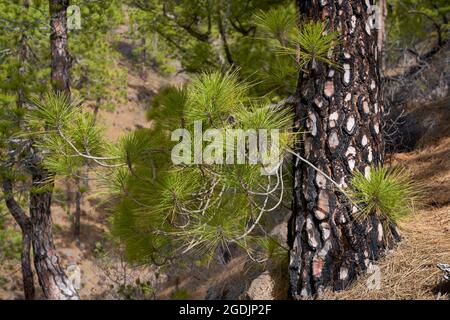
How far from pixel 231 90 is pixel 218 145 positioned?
13.0 inches

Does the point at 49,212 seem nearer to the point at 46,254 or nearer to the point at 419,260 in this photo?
the point at 46,254

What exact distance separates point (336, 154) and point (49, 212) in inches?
180

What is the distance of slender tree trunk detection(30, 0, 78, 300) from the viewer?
233 inches

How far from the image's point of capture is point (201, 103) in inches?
109

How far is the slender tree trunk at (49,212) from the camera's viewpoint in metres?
5.91

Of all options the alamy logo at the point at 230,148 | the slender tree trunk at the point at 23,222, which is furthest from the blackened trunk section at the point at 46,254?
the alamy logo at the point at 230,148

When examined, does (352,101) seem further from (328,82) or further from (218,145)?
(218,145)

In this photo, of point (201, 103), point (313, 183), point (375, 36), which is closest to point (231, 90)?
point (201, 103)

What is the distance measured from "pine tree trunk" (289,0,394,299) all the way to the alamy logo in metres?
0.35

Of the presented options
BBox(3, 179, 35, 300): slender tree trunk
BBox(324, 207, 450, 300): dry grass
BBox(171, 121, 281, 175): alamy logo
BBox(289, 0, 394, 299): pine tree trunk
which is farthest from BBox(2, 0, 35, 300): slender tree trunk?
BBox(324, 207, 450, 300): dry grass

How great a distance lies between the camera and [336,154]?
300cm

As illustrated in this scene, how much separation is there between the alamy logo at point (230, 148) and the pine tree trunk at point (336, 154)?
0.35 meters

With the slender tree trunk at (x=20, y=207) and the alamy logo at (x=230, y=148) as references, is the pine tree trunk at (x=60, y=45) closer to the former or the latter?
the slender tree trunk at (x=20, y=207)

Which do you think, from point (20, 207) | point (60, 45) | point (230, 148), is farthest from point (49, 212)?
point (230, 148)
